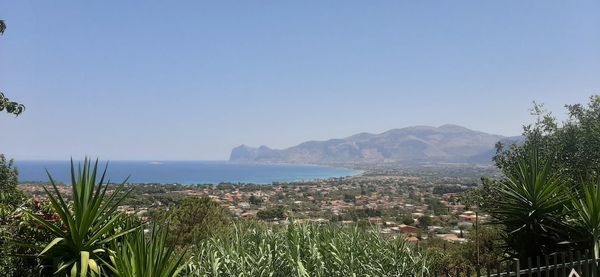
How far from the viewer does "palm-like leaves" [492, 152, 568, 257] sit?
575 centimetres

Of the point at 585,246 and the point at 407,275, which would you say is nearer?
the point at 407,275

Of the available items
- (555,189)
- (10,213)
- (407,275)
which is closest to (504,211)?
(555,189)

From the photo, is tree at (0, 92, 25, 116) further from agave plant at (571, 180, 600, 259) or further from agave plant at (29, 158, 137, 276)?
agave plant at (571, 180, 600, 259)

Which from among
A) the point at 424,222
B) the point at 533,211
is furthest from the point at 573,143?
the point at 424,222

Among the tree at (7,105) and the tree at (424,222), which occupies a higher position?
the tree at (7,105)

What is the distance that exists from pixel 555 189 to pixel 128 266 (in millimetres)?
5516

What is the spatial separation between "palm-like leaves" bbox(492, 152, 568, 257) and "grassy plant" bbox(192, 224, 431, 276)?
1.95 m

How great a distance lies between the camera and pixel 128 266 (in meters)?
3.15

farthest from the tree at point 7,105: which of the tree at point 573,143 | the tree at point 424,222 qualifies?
the tree at point 424,222

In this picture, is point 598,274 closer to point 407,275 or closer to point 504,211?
point 504,211

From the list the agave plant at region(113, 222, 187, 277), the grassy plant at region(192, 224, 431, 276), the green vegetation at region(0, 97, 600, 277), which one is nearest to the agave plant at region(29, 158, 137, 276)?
the green vegetation at region(0, 97, 600, 277)

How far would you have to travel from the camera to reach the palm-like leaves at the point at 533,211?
18.9 feet

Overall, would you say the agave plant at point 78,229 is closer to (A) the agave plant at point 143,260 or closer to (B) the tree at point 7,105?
(A) the agave plant at point 143,260

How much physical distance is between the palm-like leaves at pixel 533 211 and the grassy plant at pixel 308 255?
76.8 inches
